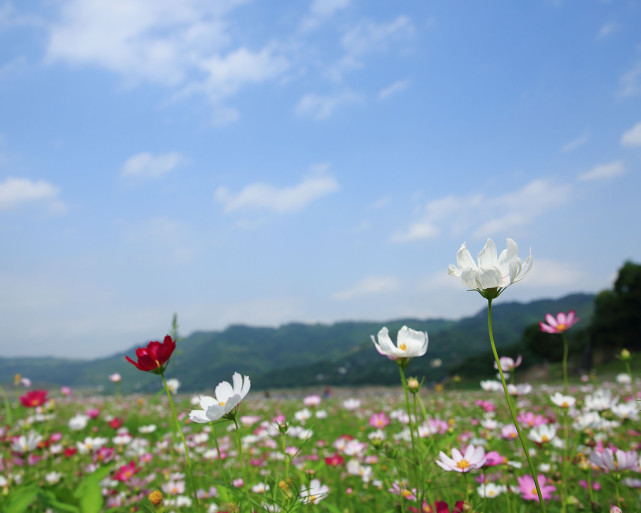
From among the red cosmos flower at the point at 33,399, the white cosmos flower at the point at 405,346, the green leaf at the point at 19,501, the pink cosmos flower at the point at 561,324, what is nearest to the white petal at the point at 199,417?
the white cosmos flower at the point at 405,346

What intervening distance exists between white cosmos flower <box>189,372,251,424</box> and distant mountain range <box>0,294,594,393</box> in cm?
2565

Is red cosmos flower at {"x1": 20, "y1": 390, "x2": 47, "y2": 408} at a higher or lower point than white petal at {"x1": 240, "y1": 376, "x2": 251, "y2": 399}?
lower

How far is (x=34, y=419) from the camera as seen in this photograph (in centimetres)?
404

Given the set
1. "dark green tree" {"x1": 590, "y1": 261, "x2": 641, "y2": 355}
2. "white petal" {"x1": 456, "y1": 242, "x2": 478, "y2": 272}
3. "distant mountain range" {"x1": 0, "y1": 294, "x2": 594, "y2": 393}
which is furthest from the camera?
"distant mountain range" {"x1": 0, "y1": 294, "x2": 594, "y2": 393}

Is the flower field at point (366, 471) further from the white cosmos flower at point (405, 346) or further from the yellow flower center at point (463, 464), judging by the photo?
the white cosmos flower at point (405, 346)

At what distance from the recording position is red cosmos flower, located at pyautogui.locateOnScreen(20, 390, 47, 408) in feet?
11.5

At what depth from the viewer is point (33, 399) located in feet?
11.8

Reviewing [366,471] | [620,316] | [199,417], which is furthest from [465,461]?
[620,316]

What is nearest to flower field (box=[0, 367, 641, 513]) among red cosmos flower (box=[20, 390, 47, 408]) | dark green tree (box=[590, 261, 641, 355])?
red cosmos flower (box=[20, 390, 47, 408])

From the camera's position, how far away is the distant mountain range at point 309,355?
47906 millimetres

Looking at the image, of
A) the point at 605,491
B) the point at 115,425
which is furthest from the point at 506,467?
the point at 115,425

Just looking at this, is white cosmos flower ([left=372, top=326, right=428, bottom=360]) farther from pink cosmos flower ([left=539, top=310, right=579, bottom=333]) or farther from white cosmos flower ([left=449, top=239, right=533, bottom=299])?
pink cosmos flower ([left=539, top=310, right=579, bottom=333])

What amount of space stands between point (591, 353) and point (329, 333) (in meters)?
109

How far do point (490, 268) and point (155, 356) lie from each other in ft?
3.04
